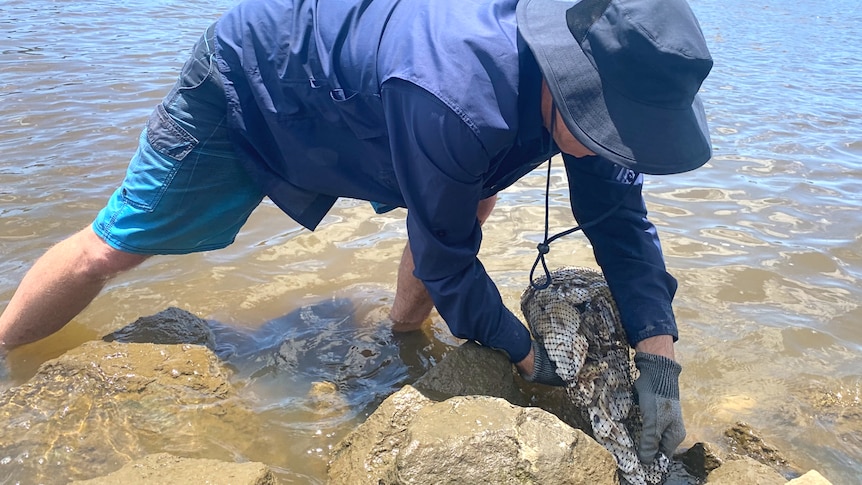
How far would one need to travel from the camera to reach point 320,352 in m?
2.94

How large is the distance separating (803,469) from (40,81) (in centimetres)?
652

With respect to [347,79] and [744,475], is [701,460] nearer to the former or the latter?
[744,475]

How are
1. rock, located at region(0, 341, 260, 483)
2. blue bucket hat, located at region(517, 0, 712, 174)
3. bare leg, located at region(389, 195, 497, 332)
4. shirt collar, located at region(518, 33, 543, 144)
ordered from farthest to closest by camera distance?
bare leg, located at region(389, 195, 497, 332)
rock, located at region(0, 341, 260, 483)
shirt collar, located at region(518, 33, 543, 144)
blue bucket hat, located at region(517, 0, 712, 174)

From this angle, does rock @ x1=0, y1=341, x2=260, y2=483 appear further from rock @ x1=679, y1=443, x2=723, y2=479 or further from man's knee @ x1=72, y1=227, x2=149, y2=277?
rock @ x1=679, y1=443, x2=723, y2=479

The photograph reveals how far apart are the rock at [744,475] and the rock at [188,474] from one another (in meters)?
1.32

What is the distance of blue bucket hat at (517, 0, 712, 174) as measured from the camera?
1.74m

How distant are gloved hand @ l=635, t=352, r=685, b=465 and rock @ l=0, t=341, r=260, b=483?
1.32m

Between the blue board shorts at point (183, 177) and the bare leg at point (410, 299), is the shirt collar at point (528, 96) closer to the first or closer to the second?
the bare leg at point (410, 299)

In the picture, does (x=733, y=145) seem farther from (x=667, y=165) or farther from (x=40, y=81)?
(x=40, y=81)

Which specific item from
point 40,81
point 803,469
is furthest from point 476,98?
point 40,81

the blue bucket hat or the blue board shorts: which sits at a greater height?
the blue bucket hat

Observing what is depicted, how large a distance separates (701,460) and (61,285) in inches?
92.8

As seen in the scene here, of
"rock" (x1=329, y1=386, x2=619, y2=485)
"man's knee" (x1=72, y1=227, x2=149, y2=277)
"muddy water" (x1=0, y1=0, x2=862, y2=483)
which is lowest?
"muddy water" (x1=0, y1=0, x2=862, y2=483)

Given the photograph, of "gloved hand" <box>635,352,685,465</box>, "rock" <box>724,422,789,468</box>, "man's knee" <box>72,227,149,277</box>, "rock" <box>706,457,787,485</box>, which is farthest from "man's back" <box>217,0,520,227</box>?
"rock" <box>724,422,789,468</box>
